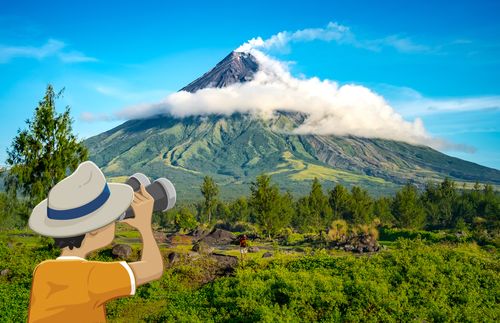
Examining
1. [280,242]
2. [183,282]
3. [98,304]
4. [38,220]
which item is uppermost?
[38,220]

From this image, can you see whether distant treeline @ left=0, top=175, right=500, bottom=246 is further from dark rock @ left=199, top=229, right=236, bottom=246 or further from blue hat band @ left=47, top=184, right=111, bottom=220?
blue hat band @ left=47, top=184, right=111, bottom=220

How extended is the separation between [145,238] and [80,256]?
795mm

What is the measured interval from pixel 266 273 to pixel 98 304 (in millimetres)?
8082

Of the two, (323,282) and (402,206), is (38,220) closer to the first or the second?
(323,282)

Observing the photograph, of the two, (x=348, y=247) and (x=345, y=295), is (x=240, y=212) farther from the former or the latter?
(x=345, y=295)

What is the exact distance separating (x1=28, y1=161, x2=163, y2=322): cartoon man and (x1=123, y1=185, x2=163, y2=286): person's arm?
0.06 ft

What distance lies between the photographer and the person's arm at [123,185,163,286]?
4.97 m

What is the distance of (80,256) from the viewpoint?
190 inches

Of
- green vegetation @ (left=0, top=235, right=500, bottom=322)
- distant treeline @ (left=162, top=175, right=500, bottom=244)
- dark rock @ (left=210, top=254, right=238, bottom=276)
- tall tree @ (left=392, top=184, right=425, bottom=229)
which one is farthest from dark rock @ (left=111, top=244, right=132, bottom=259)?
tall tree @ (left=392, top=184, right=425, bottom=229)

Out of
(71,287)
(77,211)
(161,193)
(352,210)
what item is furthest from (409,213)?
(77,211)

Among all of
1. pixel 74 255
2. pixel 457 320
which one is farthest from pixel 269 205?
pixel 74 255

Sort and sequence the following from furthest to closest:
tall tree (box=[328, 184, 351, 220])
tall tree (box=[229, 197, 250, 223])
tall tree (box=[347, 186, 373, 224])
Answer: tall tree (box=[229, 197, 250, 223]), tall tree (box=[328, 184, 351, 220]), tall tree (box=[347, 186, 373, 224])

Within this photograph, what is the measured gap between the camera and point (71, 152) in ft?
61.2

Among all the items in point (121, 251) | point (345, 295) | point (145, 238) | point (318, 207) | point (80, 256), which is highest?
point (145, 238)
